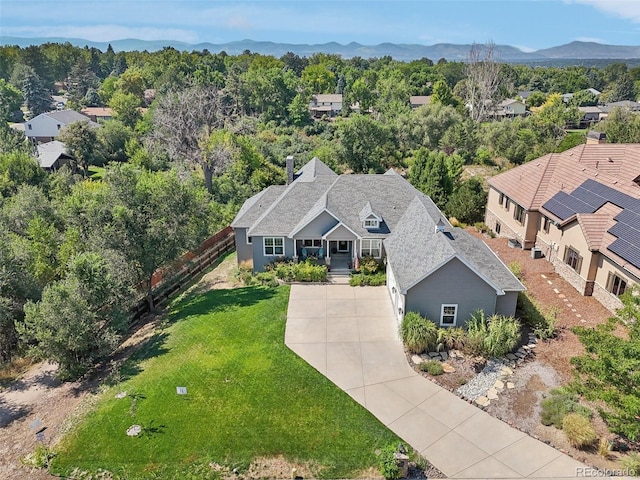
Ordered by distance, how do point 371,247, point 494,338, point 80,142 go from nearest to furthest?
point 494,338 → point 371,247 → point 80,142

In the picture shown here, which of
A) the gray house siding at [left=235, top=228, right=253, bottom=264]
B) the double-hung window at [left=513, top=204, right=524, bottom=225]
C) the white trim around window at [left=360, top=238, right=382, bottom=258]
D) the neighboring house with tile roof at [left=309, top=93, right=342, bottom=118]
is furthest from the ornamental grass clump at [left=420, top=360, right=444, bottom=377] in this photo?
the neighboring house with tile roof at [left=309, top=93, right=342, bottom=118]

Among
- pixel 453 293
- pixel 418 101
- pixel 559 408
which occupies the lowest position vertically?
pixel 559 408

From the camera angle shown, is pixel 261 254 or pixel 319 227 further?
pixel 261 254

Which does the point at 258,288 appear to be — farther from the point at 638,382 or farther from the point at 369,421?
the point at 638,382

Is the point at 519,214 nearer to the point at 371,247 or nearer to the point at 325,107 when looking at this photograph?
the point at 371,247

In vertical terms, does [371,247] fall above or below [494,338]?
above

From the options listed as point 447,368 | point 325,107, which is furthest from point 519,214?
point 325,107

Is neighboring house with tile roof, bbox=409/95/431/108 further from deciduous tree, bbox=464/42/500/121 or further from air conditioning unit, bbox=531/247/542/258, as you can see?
air conditioning unit, bbox=531/247/542/258

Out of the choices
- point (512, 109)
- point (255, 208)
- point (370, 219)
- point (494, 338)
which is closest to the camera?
point (494, 338)
